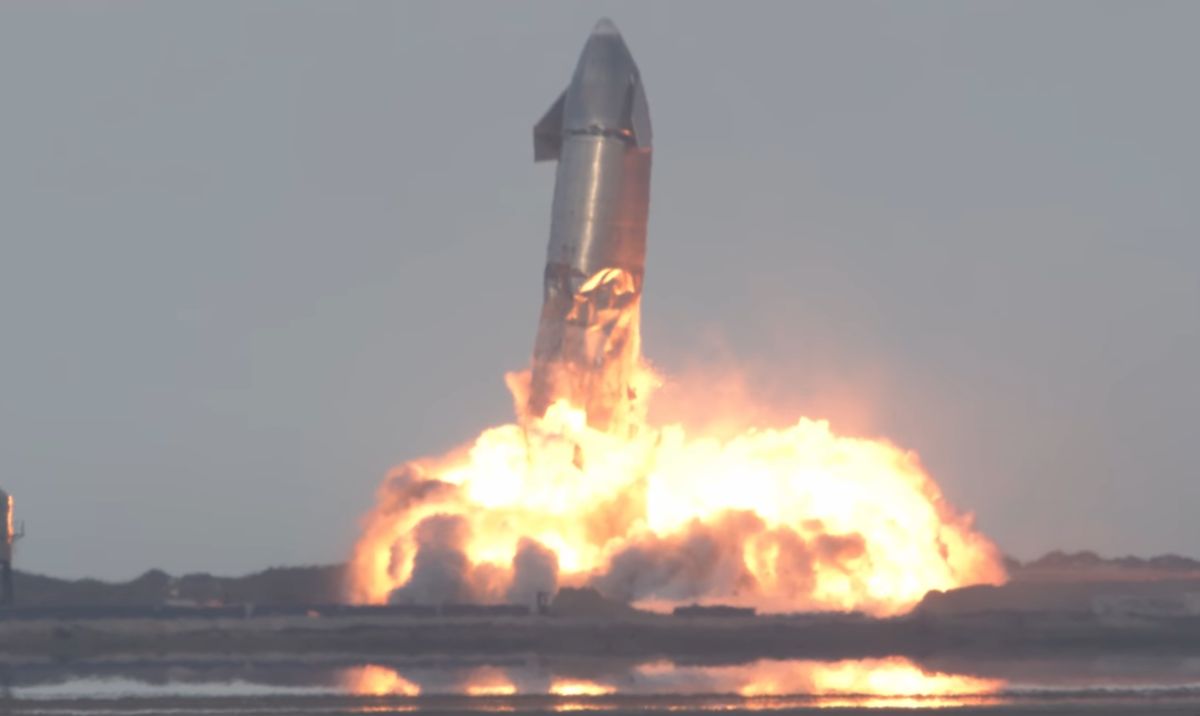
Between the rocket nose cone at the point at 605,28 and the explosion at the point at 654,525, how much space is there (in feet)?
36.0

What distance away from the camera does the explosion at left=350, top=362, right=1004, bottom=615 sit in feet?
323

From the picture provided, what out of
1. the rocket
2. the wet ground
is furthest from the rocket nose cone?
the wet ground

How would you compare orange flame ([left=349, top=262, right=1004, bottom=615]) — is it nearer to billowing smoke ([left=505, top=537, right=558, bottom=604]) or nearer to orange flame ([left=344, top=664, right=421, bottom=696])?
billowing smoke ([left=505, top=537, right=558, bottom=604])

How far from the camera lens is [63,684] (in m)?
83.2

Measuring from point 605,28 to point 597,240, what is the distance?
22.5 ft

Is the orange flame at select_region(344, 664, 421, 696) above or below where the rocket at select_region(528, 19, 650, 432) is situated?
below

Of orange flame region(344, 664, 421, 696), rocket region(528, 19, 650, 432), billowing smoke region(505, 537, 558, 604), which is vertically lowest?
orange flame region(344, 664, 421, 696)

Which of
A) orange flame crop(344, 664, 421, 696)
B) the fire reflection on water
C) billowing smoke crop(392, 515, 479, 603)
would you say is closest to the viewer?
the fire reflection on water

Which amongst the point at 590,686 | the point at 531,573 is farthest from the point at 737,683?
the point at 531,573

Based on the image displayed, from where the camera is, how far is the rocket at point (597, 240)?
100625 mm

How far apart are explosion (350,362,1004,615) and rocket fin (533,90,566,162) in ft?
24.0

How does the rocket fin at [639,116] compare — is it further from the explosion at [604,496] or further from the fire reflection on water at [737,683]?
the fire reflection on water at [737,683]

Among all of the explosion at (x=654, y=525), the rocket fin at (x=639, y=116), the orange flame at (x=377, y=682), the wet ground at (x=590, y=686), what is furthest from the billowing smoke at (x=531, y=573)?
the rocket fin at (x=639, y=116)

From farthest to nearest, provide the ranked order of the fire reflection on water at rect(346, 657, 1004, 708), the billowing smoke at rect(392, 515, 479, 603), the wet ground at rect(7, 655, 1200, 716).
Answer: the billowing smoke at rect(392, 515, 479, 603)
the fire reflection on water at rect(346, 657, 1004, 708)
the wet ground at rect(7, 655, 1200, 716)
